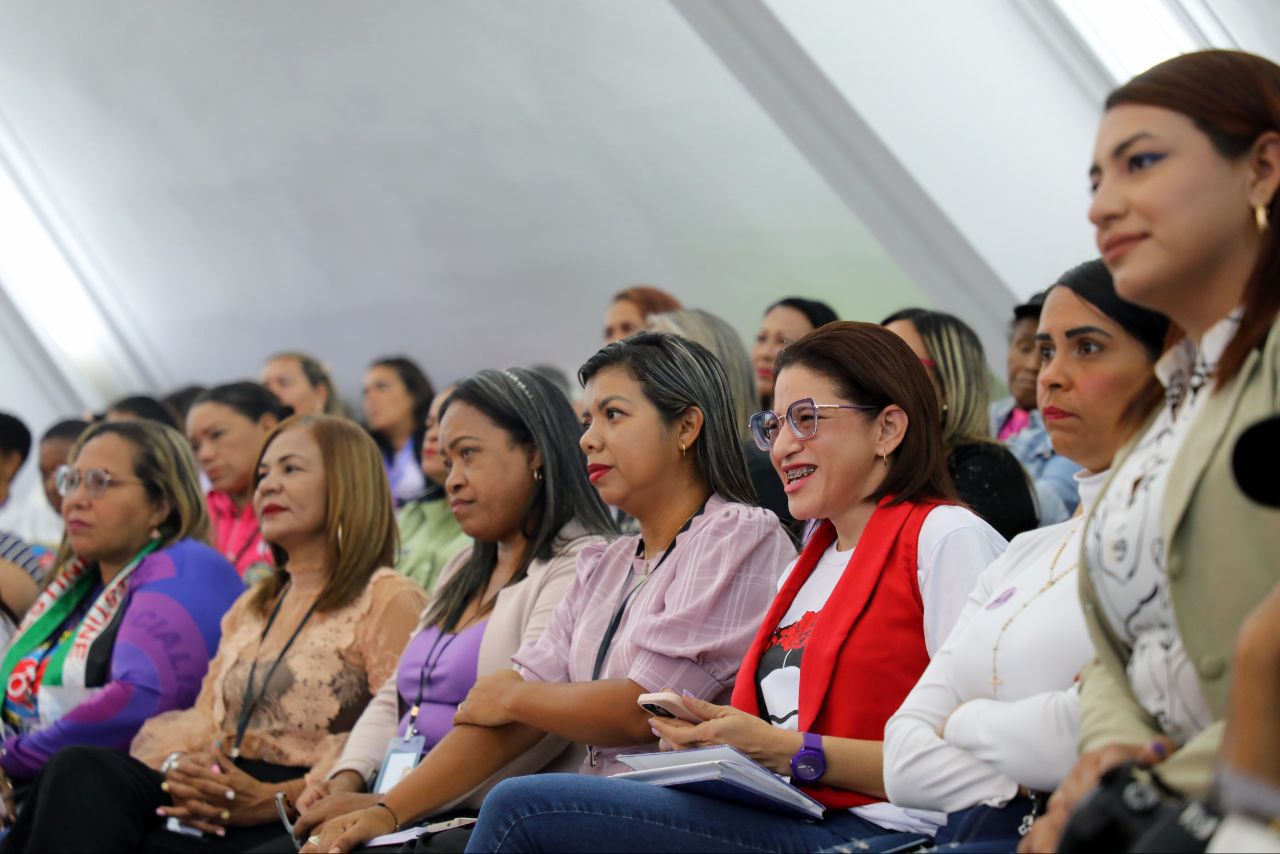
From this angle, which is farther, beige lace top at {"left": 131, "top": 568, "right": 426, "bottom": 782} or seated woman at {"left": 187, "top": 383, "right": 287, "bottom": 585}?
seated woman at {"left": 187, "top": 383, "right": 287, "bottom": 585}

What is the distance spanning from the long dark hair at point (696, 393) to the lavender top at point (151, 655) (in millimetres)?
1526

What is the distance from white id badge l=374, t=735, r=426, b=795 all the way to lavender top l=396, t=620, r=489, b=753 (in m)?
0.02

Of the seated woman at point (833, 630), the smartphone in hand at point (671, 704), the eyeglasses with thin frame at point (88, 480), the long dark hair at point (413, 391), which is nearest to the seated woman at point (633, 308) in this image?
the long dark hair at point (413, 391)

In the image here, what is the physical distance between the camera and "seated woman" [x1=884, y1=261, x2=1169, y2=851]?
168cm

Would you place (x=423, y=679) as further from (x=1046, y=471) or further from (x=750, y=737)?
(x=1046, y=471)

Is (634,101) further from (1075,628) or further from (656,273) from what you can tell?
(1075,628)

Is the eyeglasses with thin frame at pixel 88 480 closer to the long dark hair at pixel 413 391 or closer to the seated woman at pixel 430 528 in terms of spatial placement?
the seated woman at pixel 430 528

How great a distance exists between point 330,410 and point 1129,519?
4493 mm

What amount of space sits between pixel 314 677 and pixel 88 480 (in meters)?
1.07

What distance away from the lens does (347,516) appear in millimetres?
3467

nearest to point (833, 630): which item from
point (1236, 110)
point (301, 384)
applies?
point (1236, 110)

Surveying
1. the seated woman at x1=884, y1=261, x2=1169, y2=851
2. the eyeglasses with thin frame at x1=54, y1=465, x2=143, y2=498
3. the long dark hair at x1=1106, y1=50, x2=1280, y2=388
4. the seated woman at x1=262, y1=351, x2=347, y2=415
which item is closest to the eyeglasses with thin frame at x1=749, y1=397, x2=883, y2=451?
the seated woman at x1=884, y1=261, x2=1169, y2=851

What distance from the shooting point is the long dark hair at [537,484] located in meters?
3.12

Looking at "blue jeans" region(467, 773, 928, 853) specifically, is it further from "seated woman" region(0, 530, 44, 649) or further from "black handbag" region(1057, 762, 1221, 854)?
"seated woman" region(0, 530, 44, 649)
